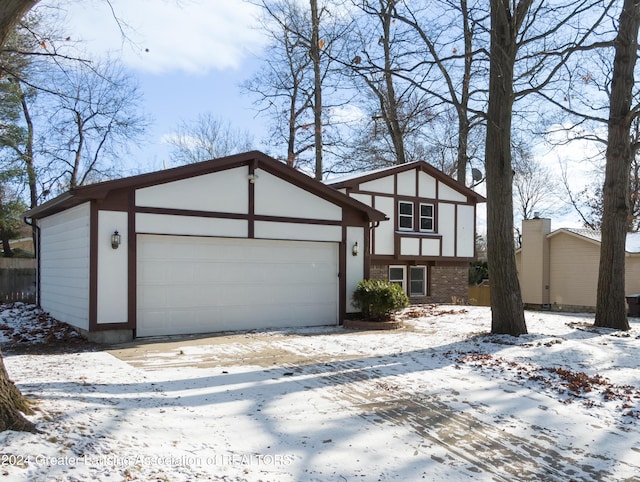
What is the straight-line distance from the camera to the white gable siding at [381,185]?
1816cm

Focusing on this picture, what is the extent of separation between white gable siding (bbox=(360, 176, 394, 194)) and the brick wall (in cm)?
376

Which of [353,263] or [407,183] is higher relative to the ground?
[407,183]

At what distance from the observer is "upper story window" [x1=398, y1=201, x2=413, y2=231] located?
19.1 m

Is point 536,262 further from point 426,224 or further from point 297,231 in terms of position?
point 297,231

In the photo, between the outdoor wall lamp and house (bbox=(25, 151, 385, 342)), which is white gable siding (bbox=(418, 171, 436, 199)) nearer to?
house (bbox=(25, 151, 385, 342))

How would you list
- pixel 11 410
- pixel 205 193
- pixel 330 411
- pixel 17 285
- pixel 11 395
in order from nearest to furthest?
pixel 11 410
pixel 11 395
pixel 330 411
pixel 205 193
pixel 17 285

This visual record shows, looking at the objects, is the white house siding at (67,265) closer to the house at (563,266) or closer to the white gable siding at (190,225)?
the white gable siding at (190,225)

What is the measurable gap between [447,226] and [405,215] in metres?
2.09

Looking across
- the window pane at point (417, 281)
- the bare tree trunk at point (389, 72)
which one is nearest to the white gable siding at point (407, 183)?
the bare tree trunk at point (389, 72)

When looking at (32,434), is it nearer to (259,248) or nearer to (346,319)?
(259,248)

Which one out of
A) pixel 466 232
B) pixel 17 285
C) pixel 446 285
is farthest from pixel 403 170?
pixel 17 285

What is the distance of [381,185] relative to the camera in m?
18.5

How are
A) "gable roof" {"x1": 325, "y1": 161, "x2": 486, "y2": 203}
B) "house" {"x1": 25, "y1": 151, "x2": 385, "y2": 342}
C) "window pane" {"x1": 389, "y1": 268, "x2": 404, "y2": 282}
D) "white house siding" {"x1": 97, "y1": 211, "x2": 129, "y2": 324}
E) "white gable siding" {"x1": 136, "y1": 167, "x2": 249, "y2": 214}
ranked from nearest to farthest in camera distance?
"white house siding" {"x1": 97, "y1": 211, "x2": 129, "y2": 324}
"house" {"x1": 25, "y1": 151, "x2": 385, "y2": 342}
"white gable siding" {"x1": 136, "y1": 167, "x2": 249, "y2": 214}
"gable roof" {"x1": 325, "y1": 161, "x2": 486, "y2": 203}
"window pane" {"x1": 389, "y1": 268, "x2": 404, "y2": 282}

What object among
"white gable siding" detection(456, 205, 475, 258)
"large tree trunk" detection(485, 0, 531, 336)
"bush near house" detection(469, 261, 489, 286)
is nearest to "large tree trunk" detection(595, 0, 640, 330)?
"large tree trunk" detection(485, 0, 531, 336)
